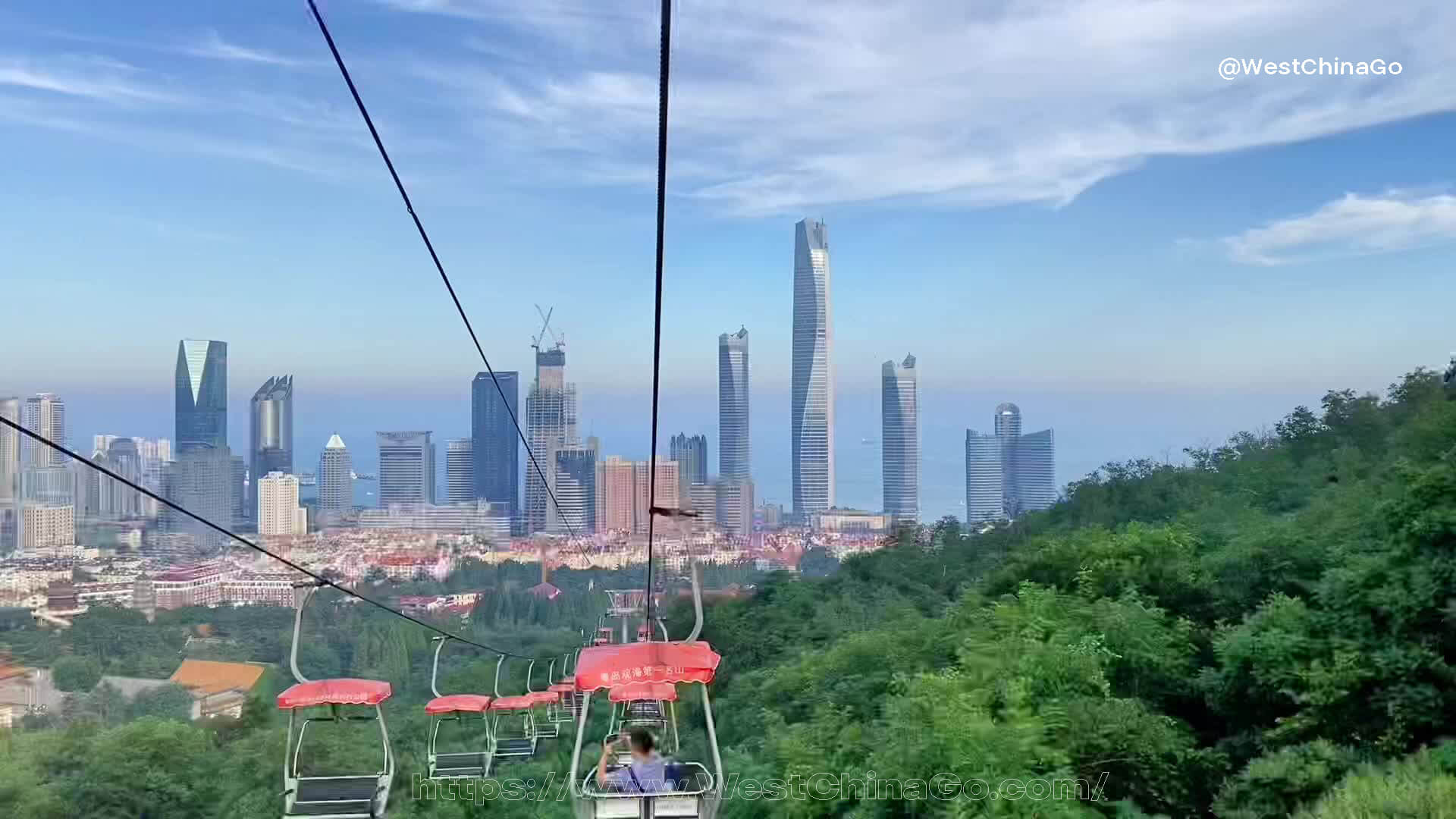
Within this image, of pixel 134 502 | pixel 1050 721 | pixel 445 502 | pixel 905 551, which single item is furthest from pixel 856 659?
pixel 445 502

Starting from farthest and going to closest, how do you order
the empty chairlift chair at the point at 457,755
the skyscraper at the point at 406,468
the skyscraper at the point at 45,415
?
the skyscraper at the point at 406,468 < the skyscraper at the point at 45,415 < the empty chairlift chair at the point at 457,755

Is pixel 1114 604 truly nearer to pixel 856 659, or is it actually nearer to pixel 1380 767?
pixel 1380 767

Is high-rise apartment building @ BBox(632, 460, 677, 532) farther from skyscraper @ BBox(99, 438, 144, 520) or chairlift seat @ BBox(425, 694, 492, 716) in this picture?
skyscraper @ BBox(99, 438, 144, 520)

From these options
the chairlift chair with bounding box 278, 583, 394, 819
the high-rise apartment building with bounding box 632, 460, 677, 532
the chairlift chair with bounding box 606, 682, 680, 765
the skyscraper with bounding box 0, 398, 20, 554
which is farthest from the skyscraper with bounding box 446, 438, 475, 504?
the chairlift chair with bounding box 278, 583, 394, 819

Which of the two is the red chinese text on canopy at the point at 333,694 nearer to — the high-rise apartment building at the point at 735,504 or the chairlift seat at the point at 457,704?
the chairlift seat at the point at 457,704


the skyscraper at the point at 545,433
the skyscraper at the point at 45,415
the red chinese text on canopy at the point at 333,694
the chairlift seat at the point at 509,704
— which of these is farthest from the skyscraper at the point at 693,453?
the red chinese text on canopy at the point at 333,694

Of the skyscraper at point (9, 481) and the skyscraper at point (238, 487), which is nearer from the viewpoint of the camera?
the skyscraper at point (9, 481)
